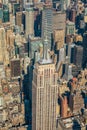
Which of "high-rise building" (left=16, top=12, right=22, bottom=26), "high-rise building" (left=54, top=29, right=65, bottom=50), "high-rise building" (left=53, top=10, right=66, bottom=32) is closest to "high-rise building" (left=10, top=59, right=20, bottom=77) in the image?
"high-rise building" (left=54, top=29, right=65, bottom=50)

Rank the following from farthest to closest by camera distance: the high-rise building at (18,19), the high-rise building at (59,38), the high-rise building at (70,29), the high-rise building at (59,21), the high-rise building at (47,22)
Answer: the high-rise building at (18,19), the high-rise building at (70,29), the high-rise building at (59,21), the high-rise building at (47,22), the high-rise building at (59,38)

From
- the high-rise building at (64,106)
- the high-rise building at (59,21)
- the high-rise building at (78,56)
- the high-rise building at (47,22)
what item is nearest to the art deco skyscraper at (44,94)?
the high-rise building at (64,106)

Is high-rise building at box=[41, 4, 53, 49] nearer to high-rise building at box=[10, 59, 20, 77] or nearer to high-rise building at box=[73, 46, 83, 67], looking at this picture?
high-rise building at box=[73, 46, 83, 67]

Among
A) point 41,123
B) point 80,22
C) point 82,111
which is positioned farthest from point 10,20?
point 41,123

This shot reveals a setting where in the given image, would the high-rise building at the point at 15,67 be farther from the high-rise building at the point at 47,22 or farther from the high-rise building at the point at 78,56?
the high-rise building at the point at 47,22

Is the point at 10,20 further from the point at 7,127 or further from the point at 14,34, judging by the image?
the point at 7,127

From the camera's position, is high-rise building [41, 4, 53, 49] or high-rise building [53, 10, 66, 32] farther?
high-rise building [53, 10, 66, 32]

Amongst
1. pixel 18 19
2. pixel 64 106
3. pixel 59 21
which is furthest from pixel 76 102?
pixel 18 19

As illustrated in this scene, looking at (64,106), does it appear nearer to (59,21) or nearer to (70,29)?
(59,21)

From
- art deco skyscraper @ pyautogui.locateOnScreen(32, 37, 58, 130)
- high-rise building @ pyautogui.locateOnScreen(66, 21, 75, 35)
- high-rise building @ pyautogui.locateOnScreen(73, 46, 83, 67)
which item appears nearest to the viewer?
art deco skyscraper @ pyautogui.locateOnScreen(32, 37, 58, 130)
